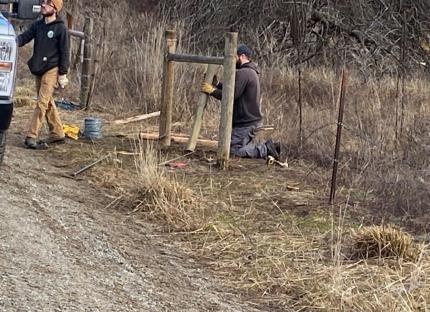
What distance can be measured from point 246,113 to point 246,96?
0.68 feet

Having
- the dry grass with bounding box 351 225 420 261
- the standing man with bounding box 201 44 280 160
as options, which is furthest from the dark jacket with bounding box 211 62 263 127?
the dry grass with bounding box 351 225 420 261

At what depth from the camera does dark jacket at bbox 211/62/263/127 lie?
9.39 metres

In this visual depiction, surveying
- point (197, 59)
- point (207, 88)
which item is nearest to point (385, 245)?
point (207, 88)

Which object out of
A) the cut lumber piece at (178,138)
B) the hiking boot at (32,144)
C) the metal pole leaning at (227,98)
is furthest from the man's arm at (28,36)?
the metal pole leaning at (227,98)

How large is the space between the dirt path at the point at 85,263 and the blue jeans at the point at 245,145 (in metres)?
2.52

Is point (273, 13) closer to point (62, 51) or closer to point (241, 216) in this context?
point (62, 51)

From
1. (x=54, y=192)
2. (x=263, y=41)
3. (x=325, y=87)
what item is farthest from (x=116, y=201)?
(x=263, y=41)

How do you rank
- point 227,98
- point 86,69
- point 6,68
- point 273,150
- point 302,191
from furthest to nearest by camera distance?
point 86,69, point 273,150, point 227,98, point 302,191, point 6,68

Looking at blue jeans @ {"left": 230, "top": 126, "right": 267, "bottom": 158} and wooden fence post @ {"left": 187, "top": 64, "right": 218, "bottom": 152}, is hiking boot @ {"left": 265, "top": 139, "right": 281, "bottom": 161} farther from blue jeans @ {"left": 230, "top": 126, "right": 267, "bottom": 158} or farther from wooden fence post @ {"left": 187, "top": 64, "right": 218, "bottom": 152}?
wooden fence post @ {"left": 187, "top": 64, "right": 218, "bottom": 152}

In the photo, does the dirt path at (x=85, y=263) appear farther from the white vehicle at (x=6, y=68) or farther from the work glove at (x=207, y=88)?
the work glove at (x=207, y=88)

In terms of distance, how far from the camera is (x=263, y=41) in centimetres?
1781

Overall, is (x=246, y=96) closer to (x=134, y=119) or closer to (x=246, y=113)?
(x=246, y=113)

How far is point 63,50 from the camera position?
9.35 meters

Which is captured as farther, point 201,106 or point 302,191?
point 201,106
